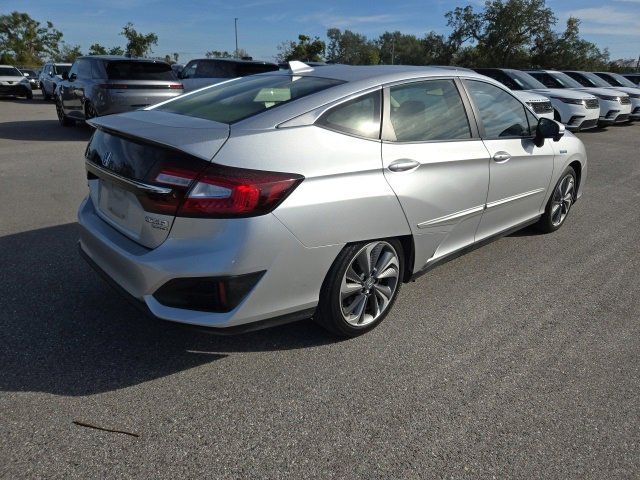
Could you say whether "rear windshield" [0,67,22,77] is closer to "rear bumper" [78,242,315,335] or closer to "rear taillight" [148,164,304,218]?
"rear bumper" [78,242,315,335]

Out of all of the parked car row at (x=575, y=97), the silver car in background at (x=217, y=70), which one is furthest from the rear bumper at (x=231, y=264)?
the parked car row at (x=575, y=97)

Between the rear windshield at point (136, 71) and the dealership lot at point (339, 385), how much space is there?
22.7ft

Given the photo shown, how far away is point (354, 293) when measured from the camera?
292 centimetres

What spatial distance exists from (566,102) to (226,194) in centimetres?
1284

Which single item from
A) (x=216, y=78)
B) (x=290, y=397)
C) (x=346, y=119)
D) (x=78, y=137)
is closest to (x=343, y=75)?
(x=346, y=119)

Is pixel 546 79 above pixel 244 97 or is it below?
below

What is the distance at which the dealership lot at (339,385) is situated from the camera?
82.4 inches

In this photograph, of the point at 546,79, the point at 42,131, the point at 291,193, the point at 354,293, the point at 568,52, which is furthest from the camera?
the point at 568,52

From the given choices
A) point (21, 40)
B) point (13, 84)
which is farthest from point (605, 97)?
point (21, 40)

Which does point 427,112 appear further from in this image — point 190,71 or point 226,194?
point 190,71

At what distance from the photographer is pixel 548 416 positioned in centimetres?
239

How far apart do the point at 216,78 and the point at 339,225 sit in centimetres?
1125

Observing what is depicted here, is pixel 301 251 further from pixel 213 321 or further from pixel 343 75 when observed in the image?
pixel 343 75

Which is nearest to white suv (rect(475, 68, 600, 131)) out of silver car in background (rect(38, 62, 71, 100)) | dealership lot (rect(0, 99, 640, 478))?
dealership lot (rect(0, 99, 640, 478))
